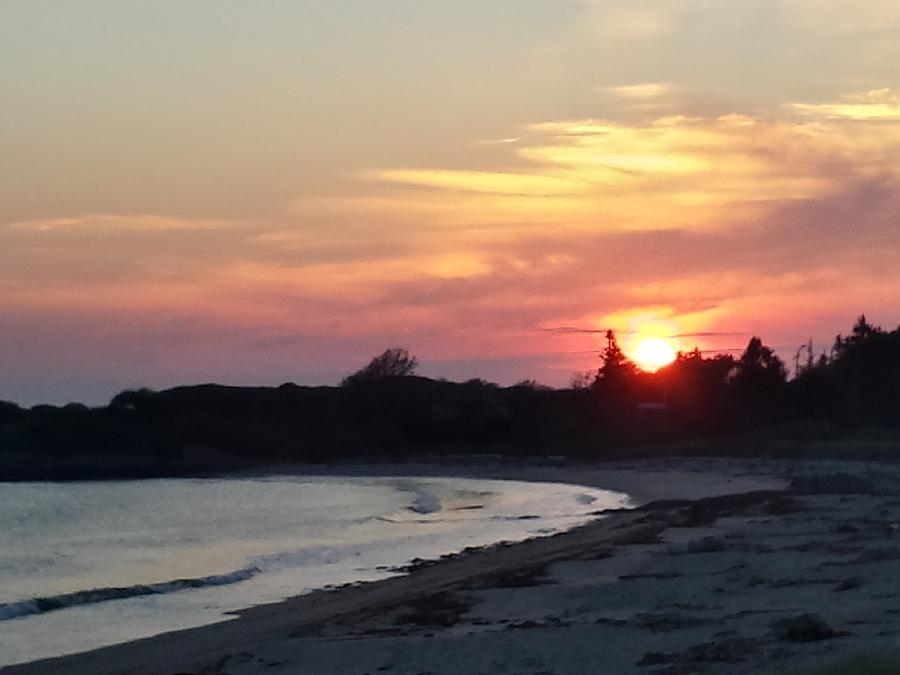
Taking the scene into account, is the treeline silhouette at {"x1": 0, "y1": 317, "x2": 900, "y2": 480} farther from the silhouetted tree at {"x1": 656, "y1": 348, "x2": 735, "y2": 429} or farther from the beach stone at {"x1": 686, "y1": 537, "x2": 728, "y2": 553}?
the beach stone at {"x1": 686, "y1": 537, "x2": 728, "y2": 553}

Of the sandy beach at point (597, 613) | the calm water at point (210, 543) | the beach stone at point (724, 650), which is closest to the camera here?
the beach stone at point (724, 650)

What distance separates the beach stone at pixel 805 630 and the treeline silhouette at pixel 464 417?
215ft

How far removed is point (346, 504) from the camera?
5203cm

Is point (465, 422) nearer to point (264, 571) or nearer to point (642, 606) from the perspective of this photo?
point (264, 571)

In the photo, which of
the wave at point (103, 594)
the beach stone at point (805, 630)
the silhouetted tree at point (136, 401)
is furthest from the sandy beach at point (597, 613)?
the silhouetted tree at point (136, 401)

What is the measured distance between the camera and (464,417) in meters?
108

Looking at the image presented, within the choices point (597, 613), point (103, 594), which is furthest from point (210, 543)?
point (597, 613)

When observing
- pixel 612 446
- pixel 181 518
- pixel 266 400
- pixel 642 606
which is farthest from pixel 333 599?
pixel 266 400

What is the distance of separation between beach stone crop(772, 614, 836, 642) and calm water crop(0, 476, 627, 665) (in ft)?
30.0

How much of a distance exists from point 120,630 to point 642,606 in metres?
7.32

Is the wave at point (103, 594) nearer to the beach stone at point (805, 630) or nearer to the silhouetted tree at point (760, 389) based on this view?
the beach stone at point (805, 630)

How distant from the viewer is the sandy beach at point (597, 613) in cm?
1259

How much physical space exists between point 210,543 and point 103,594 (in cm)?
1237

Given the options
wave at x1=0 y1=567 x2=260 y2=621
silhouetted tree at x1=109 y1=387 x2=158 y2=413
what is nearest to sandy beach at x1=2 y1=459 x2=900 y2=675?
wave at x1=0 y1=567 x2=260 y2=621
